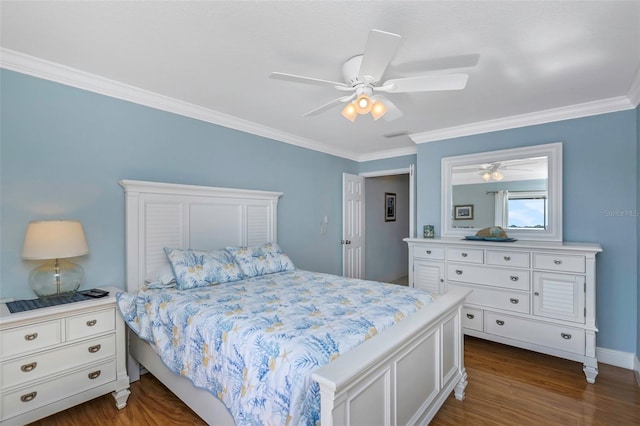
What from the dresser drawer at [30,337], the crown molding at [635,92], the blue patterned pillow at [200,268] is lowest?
the dresser drawer at [30,337]

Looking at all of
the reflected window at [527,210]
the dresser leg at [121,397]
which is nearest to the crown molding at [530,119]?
the reflected window at [527,210]

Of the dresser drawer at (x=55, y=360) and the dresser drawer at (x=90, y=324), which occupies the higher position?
the dresser drawer at (x=90, y=324)

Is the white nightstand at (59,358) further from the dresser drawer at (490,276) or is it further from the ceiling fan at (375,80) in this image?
the dresser drawer at (490,276)

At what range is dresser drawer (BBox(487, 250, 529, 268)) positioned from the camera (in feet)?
9.96

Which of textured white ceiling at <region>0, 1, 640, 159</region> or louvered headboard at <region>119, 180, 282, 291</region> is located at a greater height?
textured white ceiling at <region>0, 1, 640, 159</region>

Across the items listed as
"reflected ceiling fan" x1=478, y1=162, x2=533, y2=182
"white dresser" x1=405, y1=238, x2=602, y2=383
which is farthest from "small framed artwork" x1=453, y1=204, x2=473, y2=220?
"white dresser" x1=405, y1=238, x2=602, y2=383

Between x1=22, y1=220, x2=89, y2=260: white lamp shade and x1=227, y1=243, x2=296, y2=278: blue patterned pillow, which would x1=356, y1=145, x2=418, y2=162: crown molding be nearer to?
x1=227, y1=243, x2=296, y2=278: blue patterned pillow

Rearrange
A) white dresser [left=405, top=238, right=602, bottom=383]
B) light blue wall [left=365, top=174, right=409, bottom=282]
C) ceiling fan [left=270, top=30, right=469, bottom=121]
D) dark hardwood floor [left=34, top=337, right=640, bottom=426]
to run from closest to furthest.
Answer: ceiling fan [left=270, top=30, right=469, bottom=121] < dark hardwood floor [left=34, top=337, right=640, bottom=426] < white dresser [left=405, top=238, right=602, bottom=383] < light blue wall [left=365, top=174, right=409, bottom=282]

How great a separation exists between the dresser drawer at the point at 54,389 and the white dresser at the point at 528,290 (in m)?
3.24

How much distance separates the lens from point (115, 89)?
2.55 m

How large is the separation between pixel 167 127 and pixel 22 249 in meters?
1.46

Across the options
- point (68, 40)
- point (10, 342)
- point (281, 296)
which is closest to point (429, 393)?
point (281, 296)

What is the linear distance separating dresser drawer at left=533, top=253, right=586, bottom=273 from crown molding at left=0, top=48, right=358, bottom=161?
3.18m

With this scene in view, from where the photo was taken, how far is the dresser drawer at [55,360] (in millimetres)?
1829
